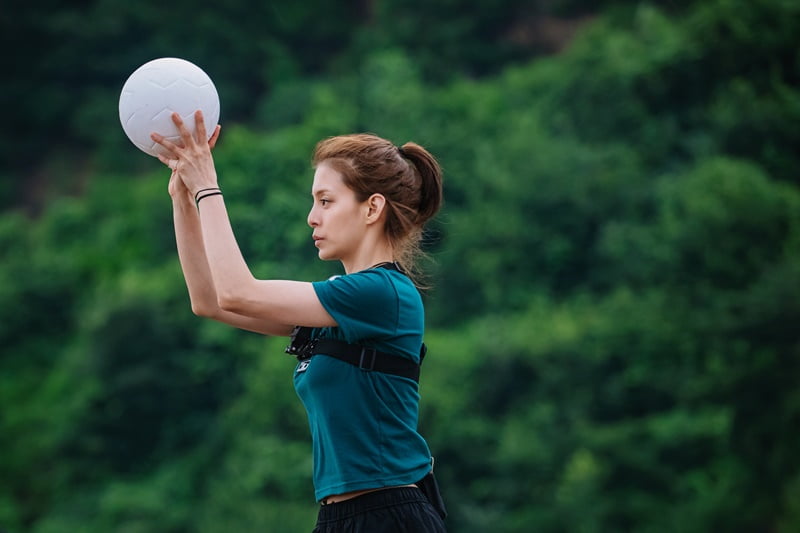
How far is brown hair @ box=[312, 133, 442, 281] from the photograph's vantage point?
2924mm

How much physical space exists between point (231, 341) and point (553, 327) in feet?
27.4

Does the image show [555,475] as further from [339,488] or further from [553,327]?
[339,488]

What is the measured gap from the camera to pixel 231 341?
3019 cm

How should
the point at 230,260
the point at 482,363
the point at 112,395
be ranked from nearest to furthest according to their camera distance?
the point at 230,260
the point at 482,363
the point at 112,395

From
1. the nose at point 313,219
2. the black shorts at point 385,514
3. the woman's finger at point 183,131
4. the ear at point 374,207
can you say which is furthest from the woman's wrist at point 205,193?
the black shorts at point 385,514

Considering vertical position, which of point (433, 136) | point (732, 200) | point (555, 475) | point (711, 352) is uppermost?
point (433, 136)

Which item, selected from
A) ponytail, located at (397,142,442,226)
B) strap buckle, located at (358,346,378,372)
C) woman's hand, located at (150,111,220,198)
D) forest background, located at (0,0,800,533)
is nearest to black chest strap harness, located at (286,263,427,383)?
strap buckle, located at (358,346,378,372)

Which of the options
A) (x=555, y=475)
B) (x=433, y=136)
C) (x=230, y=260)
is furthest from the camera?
(x=433, y=136)

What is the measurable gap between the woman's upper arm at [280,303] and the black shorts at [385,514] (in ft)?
1.37

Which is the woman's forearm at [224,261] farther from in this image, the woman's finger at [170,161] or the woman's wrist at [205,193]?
the woman's finger at [170,161]

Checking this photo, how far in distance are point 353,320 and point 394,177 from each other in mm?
398

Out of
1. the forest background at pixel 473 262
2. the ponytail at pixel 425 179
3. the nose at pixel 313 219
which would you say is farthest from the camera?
the forest background at pixel 473 262

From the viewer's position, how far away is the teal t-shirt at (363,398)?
277cm

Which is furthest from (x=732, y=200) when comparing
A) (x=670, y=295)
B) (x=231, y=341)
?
(x=231, y=341)
